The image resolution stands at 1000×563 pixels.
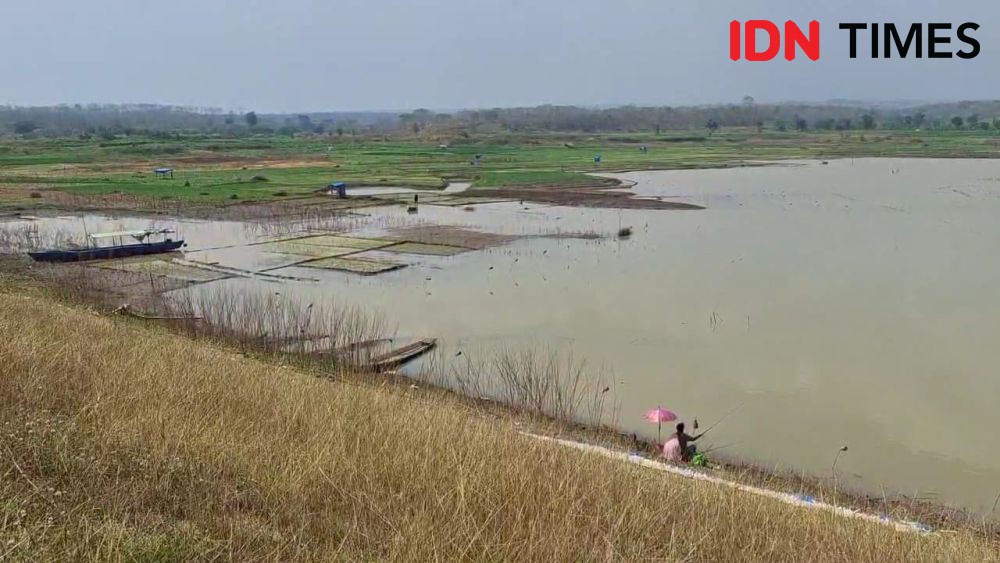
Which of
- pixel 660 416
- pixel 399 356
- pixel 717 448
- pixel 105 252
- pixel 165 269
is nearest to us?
pixel 660 416

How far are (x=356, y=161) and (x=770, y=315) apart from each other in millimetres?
43909

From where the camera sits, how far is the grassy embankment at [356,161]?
1425 inches

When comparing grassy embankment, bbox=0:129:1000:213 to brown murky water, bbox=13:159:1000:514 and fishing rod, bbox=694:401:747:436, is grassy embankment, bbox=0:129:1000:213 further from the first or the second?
fishing rod, bbox=694:401:747:436

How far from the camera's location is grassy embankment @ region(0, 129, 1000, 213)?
119ft

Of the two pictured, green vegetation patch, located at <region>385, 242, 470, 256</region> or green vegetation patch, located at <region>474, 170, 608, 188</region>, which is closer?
green vegetation patch, located at <region>385, 242, 470, 256</region>

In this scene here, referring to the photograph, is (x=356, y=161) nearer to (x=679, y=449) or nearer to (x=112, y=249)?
(x=112, y=249)

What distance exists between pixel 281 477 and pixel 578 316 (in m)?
11.2

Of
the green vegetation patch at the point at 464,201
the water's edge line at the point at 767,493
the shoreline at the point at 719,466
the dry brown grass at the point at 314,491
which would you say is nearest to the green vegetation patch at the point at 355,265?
the shoreline at the point at 719,466

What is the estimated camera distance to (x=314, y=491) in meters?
3.89

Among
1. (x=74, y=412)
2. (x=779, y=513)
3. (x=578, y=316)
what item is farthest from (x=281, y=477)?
(x=578, y=316)

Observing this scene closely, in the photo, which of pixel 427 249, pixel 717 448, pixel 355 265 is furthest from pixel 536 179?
pixel 717 448

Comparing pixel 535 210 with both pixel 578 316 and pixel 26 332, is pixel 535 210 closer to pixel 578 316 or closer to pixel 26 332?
pixel 578 316

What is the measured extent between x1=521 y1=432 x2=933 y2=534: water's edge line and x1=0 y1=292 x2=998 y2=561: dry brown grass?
34 centimetres

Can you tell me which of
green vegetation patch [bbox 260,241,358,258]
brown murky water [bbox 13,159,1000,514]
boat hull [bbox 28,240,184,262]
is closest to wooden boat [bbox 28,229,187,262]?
boat hull [bbox 28,240,184,262]
